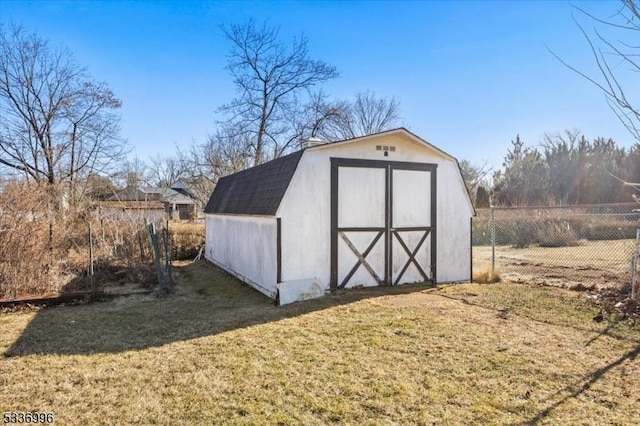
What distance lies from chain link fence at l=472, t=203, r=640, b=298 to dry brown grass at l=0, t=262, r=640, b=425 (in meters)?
2.51

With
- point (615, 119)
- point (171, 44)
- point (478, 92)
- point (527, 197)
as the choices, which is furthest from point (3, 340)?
point (527, 197)

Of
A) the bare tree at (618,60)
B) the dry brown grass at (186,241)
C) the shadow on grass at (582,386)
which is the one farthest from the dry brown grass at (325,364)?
the dry brown grass at (186,241)

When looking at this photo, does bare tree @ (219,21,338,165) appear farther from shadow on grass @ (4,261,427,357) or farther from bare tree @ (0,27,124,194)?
shadow on grass @ (4,261,427,357)

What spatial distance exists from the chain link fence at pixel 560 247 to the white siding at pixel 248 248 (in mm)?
5572

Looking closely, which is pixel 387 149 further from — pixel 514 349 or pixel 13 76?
pixel 13 76

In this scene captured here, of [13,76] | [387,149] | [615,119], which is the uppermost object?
[13,76]

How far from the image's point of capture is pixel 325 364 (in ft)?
14.0

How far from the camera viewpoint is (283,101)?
2594 centimetres

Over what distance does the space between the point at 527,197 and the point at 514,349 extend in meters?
24.3

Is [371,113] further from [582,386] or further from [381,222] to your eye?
[582,386]

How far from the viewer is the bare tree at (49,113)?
17.2 m

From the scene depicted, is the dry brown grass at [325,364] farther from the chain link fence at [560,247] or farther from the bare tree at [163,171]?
the bare tree at [163,171]

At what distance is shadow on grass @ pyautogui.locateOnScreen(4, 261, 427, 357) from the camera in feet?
16.7

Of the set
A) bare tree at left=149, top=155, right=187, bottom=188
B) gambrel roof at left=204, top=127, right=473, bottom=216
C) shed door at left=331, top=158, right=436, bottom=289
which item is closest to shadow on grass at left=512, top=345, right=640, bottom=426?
shed door at left=331, top=158, right=436, bottom=289
